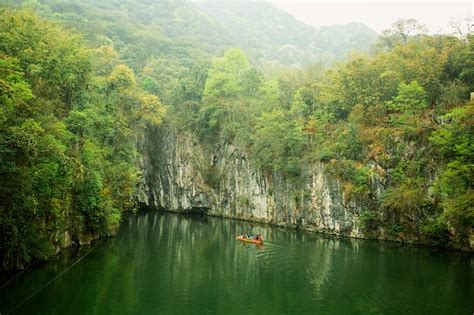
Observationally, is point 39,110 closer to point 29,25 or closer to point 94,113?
point 29,25

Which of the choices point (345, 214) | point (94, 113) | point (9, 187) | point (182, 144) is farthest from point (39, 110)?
point (182, 144)

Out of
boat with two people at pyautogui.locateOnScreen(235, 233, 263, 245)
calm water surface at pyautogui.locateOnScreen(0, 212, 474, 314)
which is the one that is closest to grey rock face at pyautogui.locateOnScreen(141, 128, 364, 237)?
calm water surface at pyautogui.locateOnScreen(0, 212, 474, 314)

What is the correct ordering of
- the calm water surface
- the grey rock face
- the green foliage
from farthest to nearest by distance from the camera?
the grey rock face → the calm water surface → the green foliage

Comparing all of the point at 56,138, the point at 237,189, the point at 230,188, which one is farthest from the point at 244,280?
the point at 230,188

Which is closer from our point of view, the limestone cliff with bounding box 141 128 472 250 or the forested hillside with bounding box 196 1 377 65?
the limestone cliff with bounding box 141 128 472 250

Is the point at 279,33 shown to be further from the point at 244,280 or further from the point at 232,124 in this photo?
the point at 244,280

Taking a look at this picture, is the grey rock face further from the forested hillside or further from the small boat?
the forested hillside

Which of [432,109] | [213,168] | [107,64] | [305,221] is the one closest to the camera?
[432,109]
